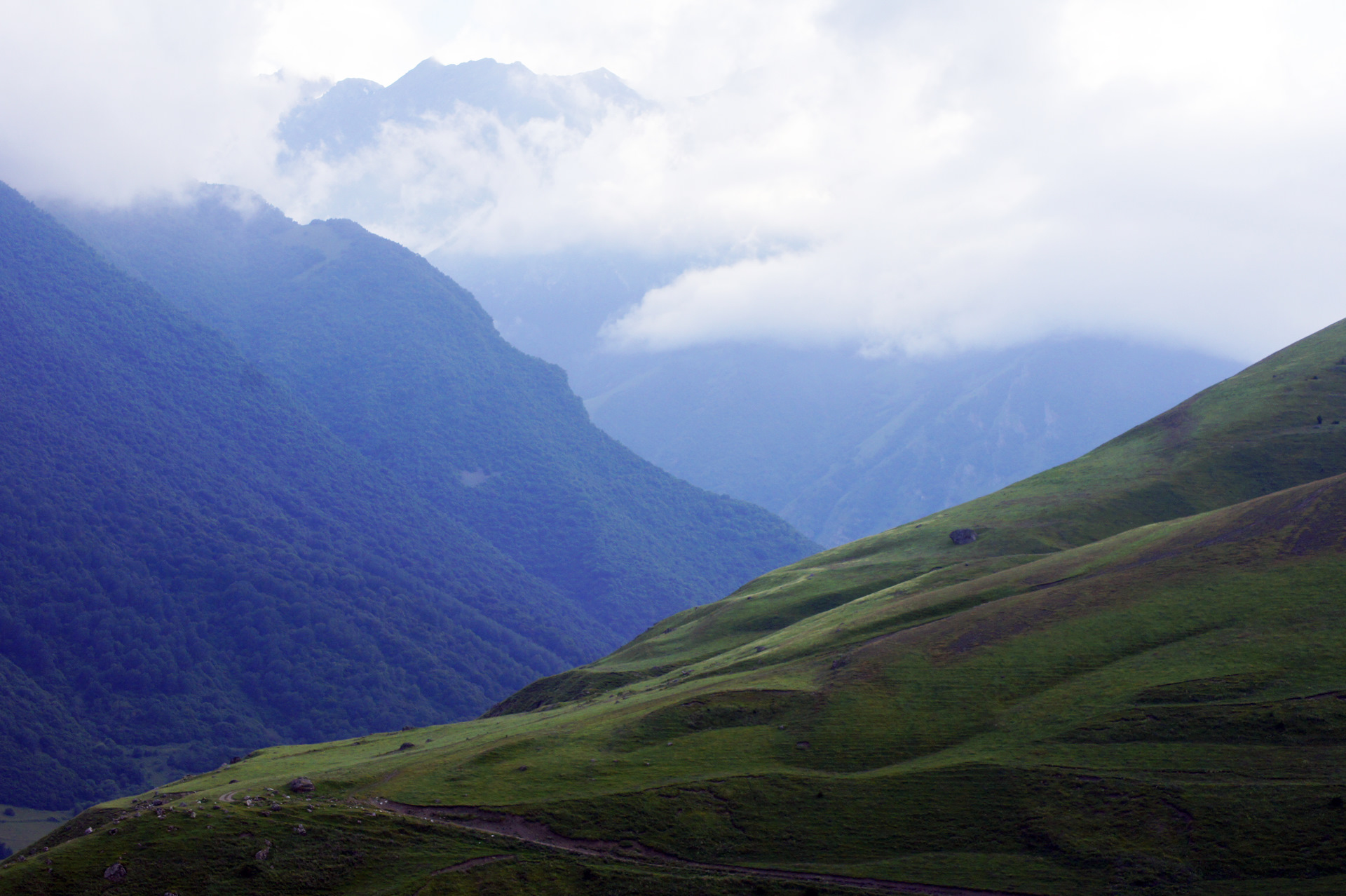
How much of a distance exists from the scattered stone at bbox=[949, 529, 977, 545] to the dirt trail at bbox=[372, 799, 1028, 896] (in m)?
96.8

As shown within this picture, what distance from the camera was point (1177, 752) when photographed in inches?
2370

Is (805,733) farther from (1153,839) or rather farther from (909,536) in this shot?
(909,536)

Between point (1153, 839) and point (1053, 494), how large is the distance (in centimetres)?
11225

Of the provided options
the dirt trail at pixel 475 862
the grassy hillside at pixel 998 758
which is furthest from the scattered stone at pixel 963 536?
the dirt trail at pixel 475 862

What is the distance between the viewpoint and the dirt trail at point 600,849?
177ft

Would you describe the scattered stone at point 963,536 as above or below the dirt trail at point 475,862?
above

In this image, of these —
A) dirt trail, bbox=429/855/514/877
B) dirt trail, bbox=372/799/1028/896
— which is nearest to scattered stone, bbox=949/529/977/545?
dirt trail, bbox=372/799/1028/896

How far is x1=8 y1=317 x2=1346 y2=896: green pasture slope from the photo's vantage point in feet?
178

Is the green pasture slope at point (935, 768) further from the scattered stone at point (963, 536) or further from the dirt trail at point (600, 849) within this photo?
the scattered stone at point (963, 536)

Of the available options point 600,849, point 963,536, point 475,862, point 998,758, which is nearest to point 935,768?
point 998,758

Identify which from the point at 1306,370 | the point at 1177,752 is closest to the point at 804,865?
the point at 1177,752

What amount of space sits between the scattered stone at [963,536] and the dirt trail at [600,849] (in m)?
96.8

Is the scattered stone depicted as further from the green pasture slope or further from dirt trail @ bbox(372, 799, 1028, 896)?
dirt trail @ bbox(372, 799, 1028, 896)

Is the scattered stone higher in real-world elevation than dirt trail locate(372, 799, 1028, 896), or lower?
higher
